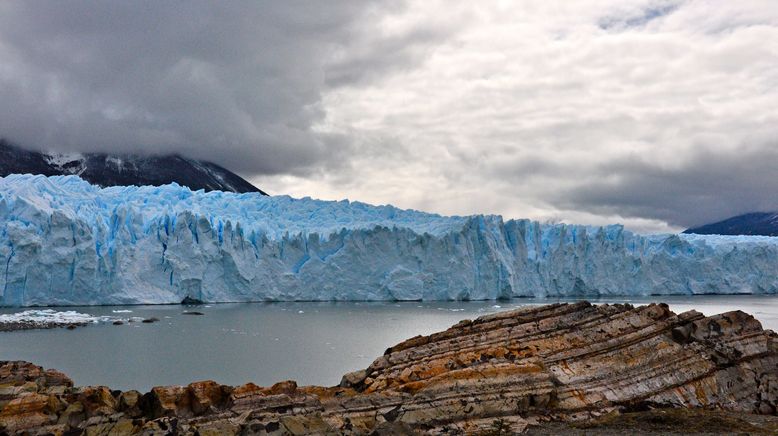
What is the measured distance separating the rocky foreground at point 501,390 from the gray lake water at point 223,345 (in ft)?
21.9

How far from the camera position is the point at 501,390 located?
25.2ft

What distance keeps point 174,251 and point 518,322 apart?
29.7 metres

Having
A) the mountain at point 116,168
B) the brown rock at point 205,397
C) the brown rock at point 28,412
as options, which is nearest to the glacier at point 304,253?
the brown rock at point 28,412

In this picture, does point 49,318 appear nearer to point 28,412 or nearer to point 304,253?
point 304,253

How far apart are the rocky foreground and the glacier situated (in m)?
26.7

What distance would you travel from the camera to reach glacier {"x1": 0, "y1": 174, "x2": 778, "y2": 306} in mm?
33312

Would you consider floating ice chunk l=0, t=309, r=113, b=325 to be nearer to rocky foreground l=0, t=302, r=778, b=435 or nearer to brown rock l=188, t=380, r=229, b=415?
rocky foreground l=0, t=302, r=778, b=435

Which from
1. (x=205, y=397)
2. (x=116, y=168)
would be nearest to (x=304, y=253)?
(x=205, y=397)

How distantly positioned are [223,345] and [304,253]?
19.7 m

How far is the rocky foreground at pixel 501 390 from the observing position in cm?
701

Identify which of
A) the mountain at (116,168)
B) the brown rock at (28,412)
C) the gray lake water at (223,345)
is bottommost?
the gray lake water at (223,345)

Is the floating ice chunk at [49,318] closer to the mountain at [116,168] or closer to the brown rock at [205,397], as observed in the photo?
the brown rock at [205,397]

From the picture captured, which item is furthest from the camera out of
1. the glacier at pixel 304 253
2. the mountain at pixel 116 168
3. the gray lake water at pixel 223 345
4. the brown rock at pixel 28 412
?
the mountain at pixel 116 168

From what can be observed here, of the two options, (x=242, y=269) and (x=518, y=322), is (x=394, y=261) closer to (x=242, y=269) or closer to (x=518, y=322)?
(x=242, y=269)
